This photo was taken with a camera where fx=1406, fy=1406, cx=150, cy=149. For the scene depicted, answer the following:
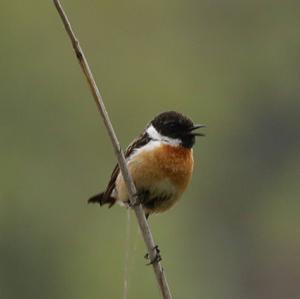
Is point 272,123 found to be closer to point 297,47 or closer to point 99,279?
point 297,47

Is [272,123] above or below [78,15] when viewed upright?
below

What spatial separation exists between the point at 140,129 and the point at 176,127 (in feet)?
57.0

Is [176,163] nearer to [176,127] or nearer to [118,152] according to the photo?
[176,127]

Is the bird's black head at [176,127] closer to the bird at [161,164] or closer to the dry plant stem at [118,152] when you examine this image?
the bird at [161,164]

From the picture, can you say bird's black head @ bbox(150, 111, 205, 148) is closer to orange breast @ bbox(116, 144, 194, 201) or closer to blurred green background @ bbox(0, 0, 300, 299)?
orange breast @ bbox(116, 144, 194, 201)

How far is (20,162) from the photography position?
2678 cm

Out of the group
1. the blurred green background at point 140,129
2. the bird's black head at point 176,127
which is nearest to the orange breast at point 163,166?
the bird's black head at point 176,127

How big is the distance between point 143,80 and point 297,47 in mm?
6954

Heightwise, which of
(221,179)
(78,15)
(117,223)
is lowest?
(221,179)

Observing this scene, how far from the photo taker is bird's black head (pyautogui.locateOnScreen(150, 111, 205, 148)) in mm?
7122

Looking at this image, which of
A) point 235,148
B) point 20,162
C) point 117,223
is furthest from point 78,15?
point 117,223

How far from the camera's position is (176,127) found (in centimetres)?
717

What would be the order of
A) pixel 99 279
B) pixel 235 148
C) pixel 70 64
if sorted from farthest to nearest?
pixel 235 148, pixel 70 64, pixel 99 279

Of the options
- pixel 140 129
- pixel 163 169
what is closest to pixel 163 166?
pixel 163 169
